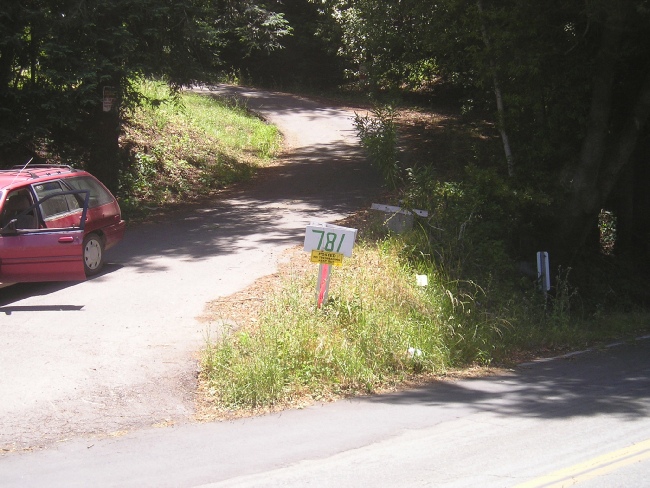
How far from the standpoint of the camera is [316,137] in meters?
29.1

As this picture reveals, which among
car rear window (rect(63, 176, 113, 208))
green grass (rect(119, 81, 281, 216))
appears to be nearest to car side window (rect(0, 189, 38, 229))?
car rear window (rect(63, 176, 113, 208))

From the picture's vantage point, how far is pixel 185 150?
22859 millimetres

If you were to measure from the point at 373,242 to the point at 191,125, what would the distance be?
14.0 meters

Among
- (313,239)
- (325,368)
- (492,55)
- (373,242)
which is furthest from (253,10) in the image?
(325,368)

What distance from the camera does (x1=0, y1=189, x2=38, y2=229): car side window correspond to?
10.8 m

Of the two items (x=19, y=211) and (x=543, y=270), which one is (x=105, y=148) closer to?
(x=19, y=211)

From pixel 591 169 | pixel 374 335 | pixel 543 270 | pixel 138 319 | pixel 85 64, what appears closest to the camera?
pixel 374 335

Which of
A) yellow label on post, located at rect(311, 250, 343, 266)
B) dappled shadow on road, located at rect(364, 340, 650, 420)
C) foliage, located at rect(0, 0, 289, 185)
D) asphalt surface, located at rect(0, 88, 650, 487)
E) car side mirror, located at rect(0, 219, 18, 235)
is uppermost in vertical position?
foliage, located at rect(0, 0, 289, 185)

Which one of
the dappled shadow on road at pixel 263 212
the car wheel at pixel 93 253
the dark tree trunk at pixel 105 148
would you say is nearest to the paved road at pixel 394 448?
the car wheel at pixel 93 253

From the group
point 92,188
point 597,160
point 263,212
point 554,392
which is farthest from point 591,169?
point 92,188

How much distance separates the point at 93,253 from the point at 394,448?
7.35 m

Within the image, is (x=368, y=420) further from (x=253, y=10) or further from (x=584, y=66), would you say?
(x=253, y=10)

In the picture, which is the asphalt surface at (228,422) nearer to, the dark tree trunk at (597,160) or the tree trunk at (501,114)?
the dark tree trunk at (597,160)

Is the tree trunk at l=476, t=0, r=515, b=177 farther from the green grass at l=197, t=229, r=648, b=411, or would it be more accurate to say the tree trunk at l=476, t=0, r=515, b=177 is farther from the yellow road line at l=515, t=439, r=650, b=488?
the yellow road line at l=515, t=439, r=650, b=488
